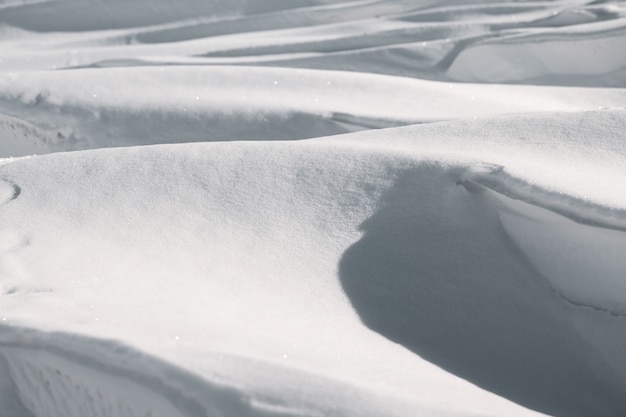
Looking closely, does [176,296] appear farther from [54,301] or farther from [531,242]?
[531,242]

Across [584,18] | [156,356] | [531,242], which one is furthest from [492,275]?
[584,18]

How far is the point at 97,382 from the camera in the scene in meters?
0.71

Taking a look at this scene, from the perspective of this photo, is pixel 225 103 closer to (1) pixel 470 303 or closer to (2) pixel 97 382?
(1) pixel 470 303

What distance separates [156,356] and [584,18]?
208cm

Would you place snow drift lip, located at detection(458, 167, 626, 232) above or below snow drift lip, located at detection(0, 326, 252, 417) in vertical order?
above

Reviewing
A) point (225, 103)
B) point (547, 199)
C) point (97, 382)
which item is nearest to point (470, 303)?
point (547, 199)

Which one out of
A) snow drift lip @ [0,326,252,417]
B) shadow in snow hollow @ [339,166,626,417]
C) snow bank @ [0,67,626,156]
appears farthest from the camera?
snow bank @ [0,67,626,156]

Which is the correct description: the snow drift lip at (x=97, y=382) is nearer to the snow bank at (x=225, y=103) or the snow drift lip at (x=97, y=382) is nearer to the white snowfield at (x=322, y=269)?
the white snowfield at (x=322, y=269)

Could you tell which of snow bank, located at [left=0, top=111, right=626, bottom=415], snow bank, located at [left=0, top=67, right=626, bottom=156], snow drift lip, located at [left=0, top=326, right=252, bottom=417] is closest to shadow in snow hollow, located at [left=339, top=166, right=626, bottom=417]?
snow bank, located at [left=0, top=111, right=626, bottom=415]

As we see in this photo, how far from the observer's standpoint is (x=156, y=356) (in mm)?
687

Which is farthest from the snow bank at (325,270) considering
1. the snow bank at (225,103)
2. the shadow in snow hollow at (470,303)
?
the snow bank at (225,103)

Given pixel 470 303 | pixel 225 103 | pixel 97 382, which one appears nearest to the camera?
pixel 97 382

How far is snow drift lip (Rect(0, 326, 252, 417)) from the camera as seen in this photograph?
0.65 m

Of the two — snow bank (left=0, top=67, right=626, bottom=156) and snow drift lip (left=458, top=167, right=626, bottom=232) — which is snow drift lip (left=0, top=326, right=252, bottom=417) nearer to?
snow drift lip (left=458, top=167, right=626, bottom=232)
